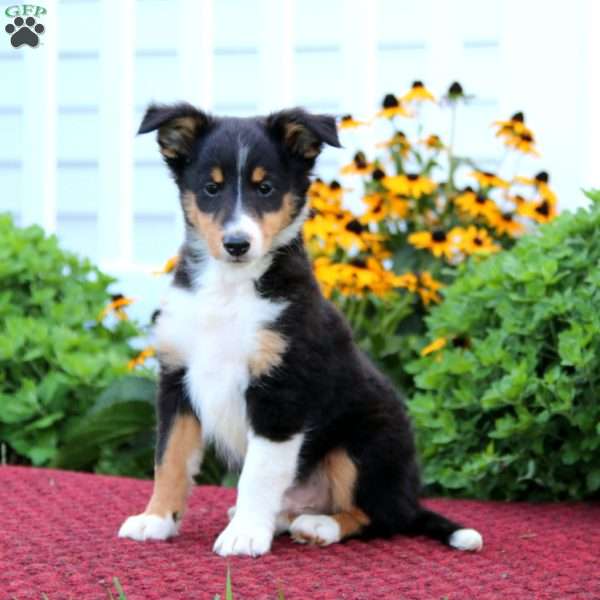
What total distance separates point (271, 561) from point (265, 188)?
1.14 m

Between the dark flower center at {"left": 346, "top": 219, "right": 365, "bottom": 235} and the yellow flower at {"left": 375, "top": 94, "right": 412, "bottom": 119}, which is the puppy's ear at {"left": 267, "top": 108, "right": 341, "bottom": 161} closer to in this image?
the dark flower center at {"left": 346, "top": 219, "right": 365, "bottom": 235}

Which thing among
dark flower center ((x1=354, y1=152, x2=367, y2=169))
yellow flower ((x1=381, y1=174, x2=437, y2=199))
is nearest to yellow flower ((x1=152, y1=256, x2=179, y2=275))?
dark flower center ((x1=354, y1=152, x2=367, y2=169))

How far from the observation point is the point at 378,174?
6285mm

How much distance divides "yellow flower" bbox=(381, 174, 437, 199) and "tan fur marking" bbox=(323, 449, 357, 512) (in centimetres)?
262

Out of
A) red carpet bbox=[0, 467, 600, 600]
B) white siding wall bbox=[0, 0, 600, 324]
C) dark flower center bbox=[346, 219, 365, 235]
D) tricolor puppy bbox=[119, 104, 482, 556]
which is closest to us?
red carpet bbox=[0, 467, 600, 600]

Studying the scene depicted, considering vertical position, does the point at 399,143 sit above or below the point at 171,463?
above

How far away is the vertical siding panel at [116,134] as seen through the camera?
733cm

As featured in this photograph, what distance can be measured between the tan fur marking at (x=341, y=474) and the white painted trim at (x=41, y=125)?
13.4ft

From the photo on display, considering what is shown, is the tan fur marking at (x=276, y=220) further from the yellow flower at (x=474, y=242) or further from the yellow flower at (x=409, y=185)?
the yellow flower at (x=409, y=185)

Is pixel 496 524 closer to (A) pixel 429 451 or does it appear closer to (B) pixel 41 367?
(A) pixel 429 451

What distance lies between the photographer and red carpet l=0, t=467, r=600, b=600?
3.19m

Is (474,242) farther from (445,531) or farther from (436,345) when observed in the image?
(445,531)

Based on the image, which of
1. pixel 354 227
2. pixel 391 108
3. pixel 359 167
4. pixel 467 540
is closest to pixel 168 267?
pixel 354 227

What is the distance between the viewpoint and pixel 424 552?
379cm
